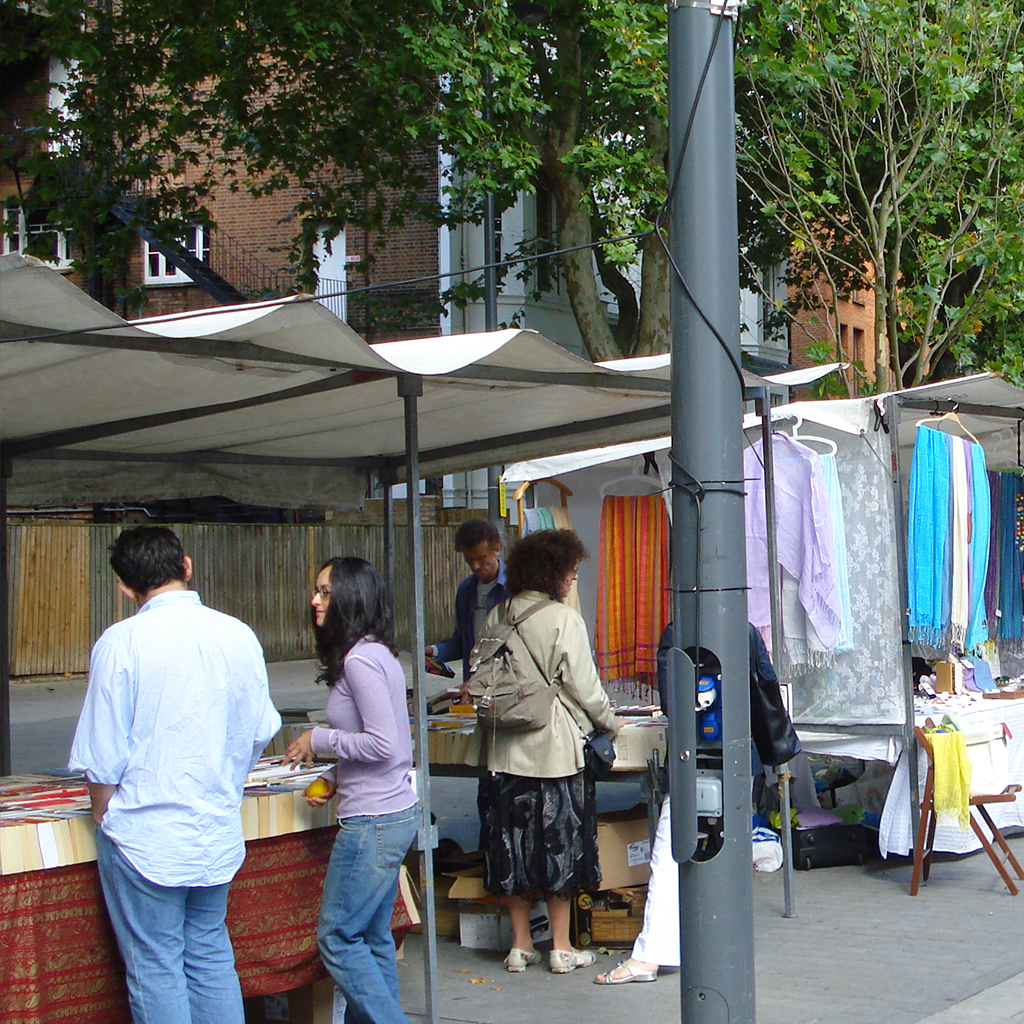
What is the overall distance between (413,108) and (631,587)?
807 cm

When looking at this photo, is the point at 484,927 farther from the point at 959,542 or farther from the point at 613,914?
the point at 959,542

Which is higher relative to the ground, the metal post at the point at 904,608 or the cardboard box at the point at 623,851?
the metal post at the point at 904,608

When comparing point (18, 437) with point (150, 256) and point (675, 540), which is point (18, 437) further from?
point (150, 256)

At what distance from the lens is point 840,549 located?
7.42 meters

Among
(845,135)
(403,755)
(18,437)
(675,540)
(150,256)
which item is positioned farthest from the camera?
(150,256)

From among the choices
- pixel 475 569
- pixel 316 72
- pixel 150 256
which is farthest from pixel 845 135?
pixel 150 256

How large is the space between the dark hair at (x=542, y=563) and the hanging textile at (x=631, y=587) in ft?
9.41

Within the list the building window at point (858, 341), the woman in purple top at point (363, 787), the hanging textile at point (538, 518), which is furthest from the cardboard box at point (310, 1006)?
the building window at point (858, 341)

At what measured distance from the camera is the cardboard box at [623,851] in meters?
6.02

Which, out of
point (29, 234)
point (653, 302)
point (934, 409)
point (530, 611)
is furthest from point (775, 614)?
point (29, 234)

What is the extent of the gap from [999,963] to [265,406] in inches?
154

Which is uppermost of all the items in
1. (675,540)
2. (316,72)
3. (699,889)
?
(316,72)

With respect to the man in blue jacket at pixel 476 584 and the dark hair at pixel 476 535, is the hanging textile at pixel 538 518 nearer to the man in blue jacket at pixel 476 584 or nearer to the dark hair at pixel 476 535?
the man in blue jacket at pixel 476 584

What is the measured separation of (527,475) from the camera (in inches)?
335
